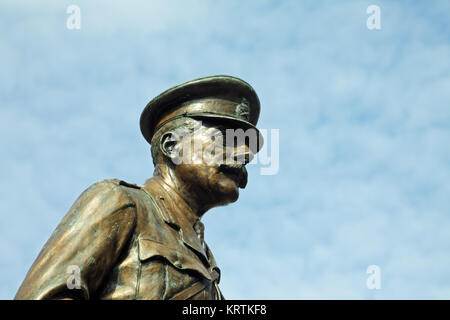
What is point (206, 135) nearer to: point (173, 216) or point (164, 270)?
point (173, 216)

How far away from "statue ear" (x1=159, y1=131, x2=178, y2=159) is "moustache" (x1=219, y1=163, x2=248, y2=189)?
53 cm

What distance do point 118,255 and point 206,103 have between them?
83.5 inches

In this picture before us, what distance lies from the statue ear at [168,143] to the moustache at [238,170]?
0.53 metres

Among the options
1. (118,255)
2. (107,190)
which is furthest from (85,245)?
(107,190)

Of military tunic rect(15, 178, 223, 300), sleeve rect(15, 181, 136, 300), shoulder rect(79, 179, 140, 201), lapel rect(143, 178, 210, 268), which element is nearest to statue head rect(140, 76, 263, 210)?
lapel rect(143, 178, 210, 268)

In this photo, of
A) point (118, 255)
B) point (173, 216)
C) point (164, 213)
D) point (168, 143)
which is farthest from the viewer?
point (168, 143)

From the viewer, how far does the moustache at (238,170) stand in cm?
860

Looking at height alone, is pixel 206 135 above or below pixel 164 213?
above

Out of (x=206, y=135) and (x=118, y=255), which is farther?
(x=206, y=135)

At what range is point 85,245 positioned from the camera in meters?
7.27

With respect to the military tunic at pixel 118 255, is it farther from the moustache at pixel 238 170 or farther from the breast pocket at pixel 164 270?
the moustache at pixel 238 170

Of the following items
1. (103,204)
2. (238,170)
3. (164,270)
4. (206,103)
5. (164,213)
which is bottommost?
(164,270)
